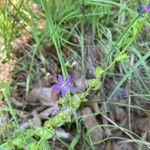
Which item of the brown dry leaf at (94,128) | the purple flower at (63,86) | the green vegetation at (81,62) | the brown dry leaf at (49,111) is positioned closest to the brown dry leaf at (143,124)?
the green vegetation at (81,62)

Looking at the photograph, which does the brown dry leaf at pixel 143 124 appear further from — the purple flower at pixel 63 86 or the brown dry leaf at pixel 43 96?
the purple flower at pixel 63 86

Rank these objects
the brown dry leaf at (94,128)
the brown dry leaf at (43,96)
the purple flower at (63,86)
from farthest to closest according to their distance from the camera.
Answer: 1. the brown dry leaf at (43,96)
2. the brown dry leaf at (94,128)
3. the purple flower at (63,86)

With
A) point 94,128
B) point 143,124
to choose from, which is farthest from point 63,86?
point 143,124

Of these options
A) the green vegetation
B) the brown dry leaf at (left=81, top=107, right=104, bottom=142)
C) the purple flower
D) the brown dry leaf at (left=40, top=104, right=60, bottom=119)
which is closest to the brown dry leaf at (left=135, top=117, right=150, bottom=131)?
the green vegetation

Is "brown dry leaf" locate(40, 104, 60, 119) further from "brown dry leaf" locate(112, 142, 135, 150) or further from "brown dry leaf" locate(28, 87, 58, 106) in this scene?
"brown dry leaf" locate(112, 142, 135, 150)

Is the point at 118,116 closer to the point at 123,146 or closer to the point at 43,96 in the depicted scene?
the point at 123,146

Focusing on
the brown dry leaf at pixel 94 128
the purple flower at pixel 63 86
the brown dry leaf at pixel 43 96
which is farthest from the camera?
the brown dry leaf at pixel 43 96

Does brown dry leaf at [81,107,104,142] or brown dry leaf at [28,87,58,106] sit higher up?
brown dry leaf at [28,87,58,106]

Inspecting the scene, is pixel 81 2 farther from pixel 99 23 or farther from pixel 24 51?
pixel 24 51

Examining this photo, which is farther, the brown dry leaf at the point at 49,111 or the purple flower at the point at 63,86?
the brown dry leaf at the point at 49,111
